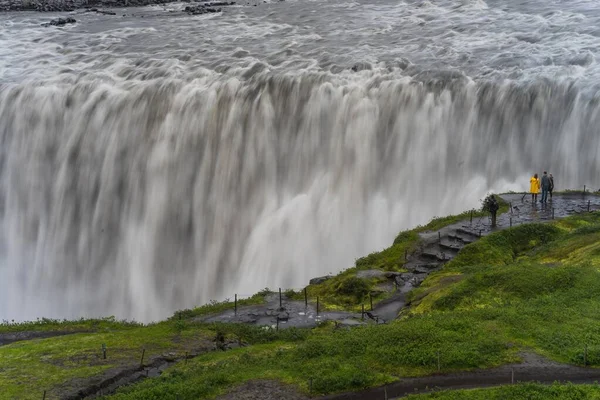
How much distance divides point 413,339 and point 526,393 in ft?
19.1

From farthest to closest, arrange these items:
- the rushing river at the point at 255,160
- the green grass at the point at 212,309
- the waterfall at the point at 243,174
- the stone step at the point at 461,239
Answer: the rushing river at the point at 255,160 → the waterfall at the point at 243,174 → the stone step at the point at 461,239 → the green grass at the point at 212,309

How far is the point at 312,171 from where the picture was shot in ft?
183

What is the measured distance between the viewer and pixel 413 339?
26.2m

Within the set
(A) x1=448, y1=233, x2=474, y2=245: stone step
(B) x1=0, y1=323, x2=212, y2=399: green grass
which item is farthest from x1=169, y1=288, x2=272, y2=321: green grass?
(A) x1=448, y1=233, x2=474, y2=245: stone step

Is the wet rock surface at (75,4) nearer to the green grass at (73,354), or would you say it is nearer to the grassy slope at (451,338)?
the green grass at (73,354)

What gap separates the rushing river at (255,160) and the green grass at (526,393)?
27691mm

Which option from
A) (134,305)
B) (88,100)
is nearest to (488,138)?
(134,305)

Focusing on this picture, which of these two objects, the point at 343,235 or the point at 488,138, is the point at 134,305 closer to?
the point at 343,235

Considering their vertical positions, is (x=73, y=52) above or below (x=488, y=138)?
above

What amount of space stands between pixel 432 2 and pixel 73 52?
158 feet

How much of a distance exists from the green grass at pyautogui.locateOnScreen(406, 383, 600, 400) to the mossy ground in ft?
0.47

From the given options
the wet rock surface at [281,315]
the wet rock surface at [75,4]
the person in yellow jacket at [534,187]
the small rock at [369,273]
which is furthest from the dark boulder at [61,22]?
the person in yellow jacket at [534,187]

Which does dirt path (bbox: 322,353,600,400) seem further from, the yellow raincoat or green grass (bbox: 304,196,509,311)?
the yellow raincoat

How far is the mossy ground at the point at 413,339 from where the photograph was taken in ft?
80.0
